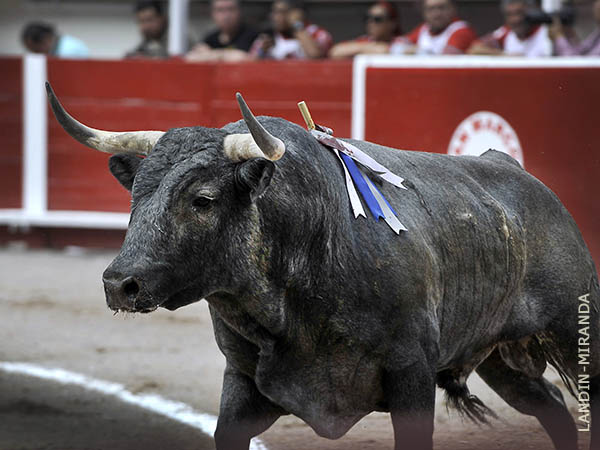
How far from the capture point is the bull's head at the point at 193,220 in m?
2.27

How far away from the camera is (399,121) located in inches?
263

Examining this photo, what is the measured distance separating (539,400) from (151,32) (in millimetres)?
6099

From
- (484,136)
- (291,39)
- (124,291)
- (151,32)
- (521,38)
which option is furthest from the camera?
(151,32)

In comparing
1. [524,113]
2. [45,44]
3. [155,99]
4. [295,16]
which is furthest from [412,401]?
[45,44]

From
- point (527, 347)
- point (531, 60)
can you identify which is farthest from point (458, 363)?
point (531, 60)

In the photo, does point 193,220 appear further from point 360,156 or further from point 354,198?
point 360,156

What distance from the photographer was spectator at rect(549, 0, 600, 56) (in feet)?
19.7

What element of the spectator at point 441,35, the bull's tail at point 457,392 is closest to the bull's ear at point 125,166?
the bull's tail at point 457,392

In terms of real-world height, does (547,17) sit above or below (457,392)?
above

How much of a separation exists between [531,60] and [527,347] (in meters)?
3.22

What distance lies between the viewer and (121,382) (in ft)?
14.4

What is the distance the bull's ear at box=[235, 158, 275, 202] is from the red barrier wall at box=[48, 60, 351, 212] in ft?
16.1

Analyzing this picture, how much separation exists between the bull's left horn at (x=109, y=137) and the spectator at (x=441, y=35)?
434cm

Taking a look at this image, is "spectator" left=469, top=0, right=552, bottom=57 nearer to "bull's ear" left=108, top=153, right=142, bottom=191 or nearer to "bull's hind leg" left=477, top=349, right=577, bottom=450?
"bull's hind leg" left=477, top=349, right=577, bottom=450
